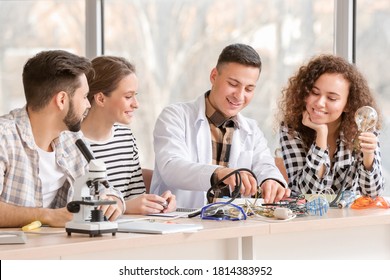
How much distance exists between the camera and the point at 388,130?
480cm

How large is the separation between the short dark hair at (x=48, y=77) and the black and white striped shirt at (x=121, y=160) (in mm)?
585

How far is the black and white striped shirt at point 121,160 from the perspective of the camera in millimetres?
3746

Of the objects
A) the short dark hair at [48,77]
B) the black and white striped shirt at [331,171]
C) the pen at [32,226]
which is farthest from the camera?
the black and white striped shirt at [331,171]

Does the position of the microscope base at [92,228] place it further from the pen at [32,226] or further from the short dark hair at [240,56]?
the short dark hair at [240,56]

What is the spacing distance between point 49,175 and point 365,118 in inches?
53.7

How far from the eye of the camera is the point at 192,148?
3871mm

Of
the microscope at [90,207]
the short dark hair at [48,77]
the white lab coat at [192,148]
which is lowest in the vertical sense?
the microscope at [90,207]

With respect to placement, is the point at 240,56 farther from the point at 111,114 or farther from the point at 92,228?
the point at 92,228

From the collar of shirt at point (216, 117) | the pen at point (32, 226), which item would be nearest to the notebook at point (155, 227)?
the pen at point (32, 226)

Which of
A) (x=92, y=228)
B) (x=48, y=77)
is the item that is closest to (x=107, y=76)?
(x=48, y=77)

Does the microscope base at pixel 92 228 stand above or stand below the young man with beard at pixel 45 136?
below

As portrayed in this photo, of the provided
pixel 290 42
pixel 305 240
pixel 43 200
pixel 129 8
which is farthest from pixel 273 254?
pixel 129 8

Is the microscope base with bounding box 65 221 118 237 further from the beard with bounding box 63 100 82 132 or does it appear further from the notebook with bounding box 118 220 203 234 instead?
the beard with bounding box 63 100 82 132

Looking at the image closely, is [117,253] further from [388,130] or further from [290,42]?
[290,42]
